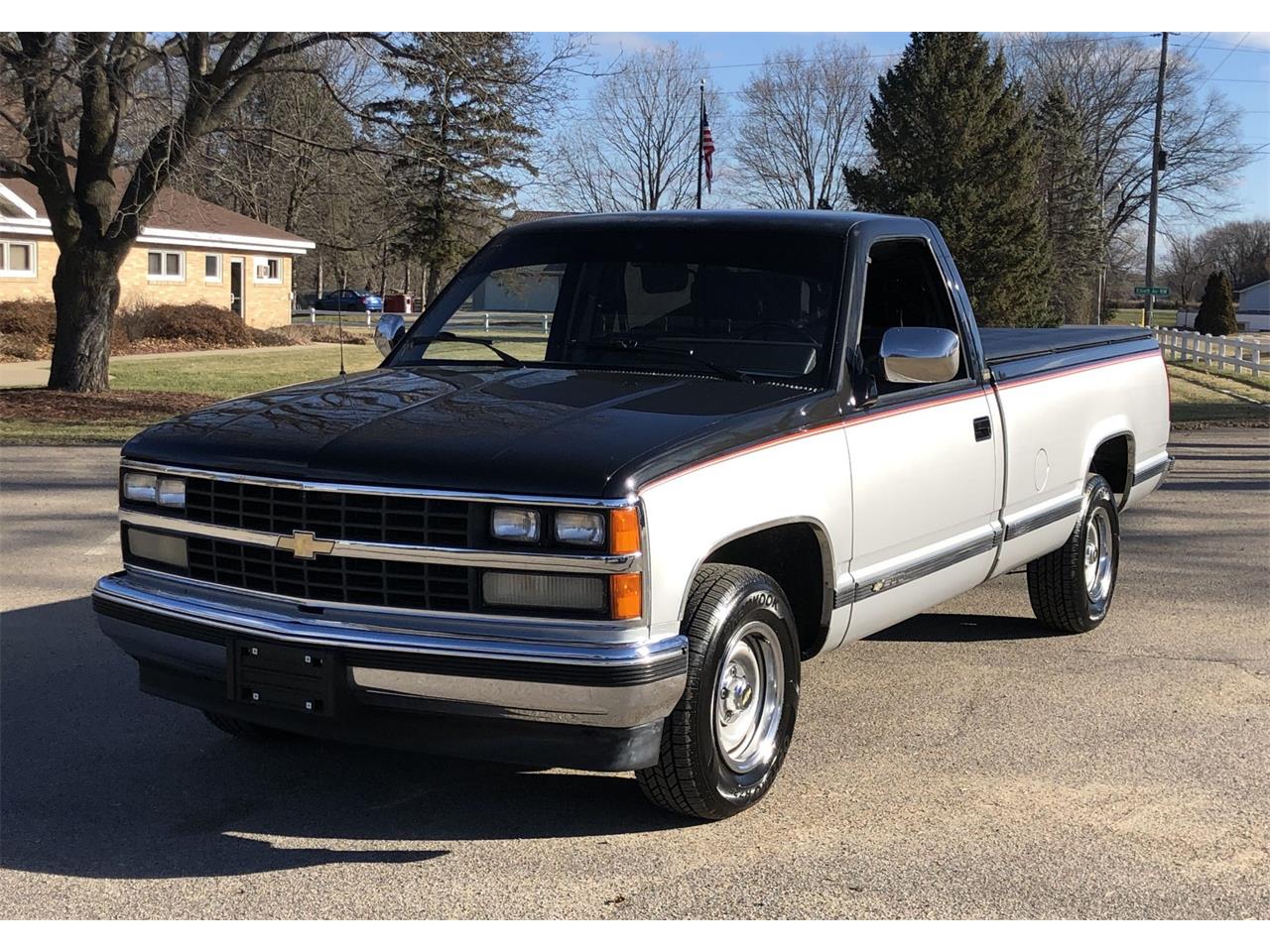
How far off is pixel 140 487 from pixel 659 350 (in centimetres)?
194

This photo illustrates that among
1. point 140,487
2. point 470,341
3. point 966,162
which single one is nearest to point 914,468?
point 470,341

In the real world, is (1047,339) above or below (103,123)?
below

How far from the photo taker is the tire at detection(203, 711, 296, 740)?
5293mm

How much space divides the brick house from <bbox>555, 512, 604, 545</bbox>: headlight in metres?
30.8

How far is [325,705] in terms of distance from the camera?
419cm

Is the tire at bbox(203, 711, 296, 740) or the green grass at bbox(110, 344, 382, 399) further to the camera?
the green grass at bbox(110, 344, 382, 399)

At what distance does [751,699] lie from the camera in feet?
15.6

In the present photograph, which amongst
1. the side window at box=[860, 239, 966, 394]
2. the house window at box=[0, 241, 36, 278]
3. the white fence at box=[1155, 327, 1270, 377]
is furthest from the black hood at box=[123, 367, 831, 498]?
the house window at box=[0, 241, 36, 278]

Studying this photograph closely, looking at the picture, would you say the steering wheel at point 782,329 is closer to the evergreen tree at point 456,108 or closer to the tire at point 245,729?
the tire at point 245,729

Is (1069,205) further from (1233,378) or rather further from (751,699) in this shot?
(751,699)

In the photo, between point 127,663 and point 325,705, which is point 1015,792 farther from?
point 127,663

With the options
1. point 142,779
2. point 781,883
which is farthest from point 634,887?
point 142,779

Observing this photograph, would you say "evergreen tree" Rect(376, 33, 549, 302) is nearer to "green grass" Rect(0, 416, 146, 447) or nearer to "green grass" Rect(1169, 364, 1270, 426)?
"green grass" Rect(0, 416, 146, 447)

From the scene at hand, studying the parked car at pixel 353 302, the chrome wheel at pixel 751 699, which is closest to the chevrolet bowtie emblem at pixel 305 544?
the chrome wheel at pixel 751 699
